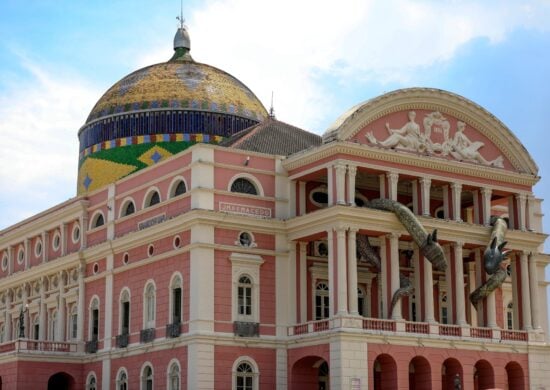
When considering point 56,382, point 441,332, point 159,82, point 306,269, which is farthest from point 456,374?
point 159,82

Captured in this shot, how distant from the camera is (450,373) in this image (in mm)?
45281

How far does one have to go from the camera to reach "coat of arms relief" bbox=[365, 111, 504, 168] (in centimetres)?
4588

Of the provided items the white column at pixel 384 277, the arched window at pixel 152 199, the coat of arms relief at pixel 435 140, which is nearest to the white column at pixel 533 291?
the coat of arms relief at pixel 435 140

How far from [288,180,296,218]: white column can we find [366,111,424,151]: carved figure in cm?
375

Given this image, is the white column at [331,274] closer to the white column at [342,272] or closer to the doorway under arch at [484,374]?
the white column at [342,272]

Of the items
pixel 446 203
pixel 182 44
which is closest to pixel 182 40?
pixel 182 44

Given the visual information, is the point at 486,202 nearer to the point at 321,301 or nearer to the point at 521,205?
the point at 521,205

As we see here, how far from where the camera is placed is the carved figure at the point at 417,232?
1737 inches

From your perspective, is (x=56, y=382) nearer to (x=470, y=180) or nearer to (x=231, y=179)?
(x=231, y=179)

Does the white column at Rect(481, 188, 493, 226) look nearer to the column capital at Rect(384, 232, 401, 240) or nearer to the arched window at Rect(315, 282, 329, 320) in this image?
the column capital at Rect(384, 232, 401, 240)

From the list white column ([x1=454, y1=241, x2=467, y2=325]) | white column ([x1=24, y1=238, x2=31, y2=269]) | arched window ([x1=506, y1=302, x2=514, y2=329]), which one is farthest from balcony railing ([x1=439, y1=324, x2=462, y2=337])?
white column ([x1=24, y1=238, x2=31, y2=269])

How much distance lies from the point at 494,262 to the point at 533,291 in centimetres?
295

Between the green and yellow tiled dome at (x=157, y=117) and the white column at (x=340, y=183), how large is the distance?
46.2 feet

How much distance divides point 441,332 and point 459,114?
366 inches
